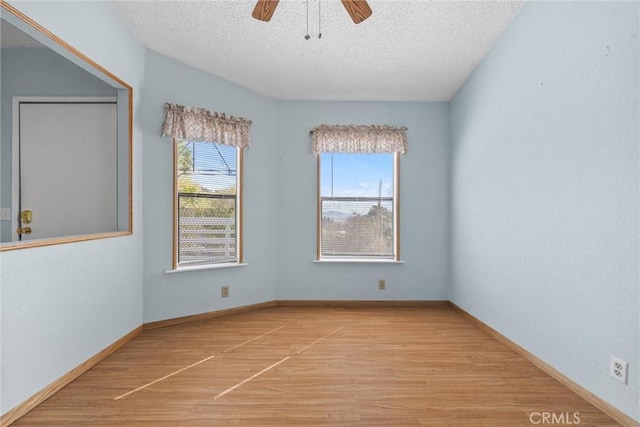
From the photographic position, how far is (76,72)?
2.95 m

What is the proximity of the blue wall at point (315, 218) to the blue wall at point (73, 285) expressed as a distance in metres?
1.69

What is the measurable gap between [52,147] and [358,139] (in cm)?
315

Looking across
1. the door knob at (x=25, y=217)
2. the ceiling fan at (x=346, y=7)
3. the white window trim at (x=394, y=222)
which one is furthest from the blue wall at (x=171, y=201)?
the ceiling fan at (x=346, y=7)

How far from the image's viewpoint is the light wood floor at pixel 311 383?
1.74 metres

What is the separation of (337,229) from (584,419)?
284 cm

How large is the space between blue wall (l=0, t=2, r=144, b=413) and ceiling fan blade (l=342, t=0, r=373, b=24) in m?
1.81

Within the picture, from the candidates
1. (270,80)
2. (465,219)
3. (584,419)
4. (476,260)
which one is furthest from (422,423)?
(270,80)

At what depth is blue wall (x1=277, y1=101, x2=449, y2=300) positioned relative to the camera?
13.3ft

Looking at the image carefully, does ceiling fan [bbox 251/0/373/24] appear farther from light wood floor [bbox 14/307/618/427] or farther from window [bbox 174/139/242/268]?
light wood floor [bbox 14/307/618/427]

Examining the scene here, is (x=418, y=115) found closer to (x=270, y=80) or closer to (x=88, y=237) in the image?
(x=270, y=80)

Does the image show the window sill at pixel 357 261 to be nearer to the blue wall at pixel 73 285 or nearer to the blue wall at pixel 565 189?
the blue wall at pixel 565 189

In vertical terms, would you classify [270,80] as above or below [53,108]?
above

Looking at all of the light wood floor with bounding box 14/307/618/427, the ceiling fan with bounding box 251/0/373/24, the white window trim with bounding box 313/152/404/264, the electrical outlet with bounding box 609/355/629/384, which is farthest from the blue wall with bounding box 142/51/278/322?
the electrical outlet with bounding box 609/355/629/384

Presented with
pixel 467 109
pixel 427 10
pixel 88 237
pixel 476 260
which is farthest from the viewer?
pixel 467 109
